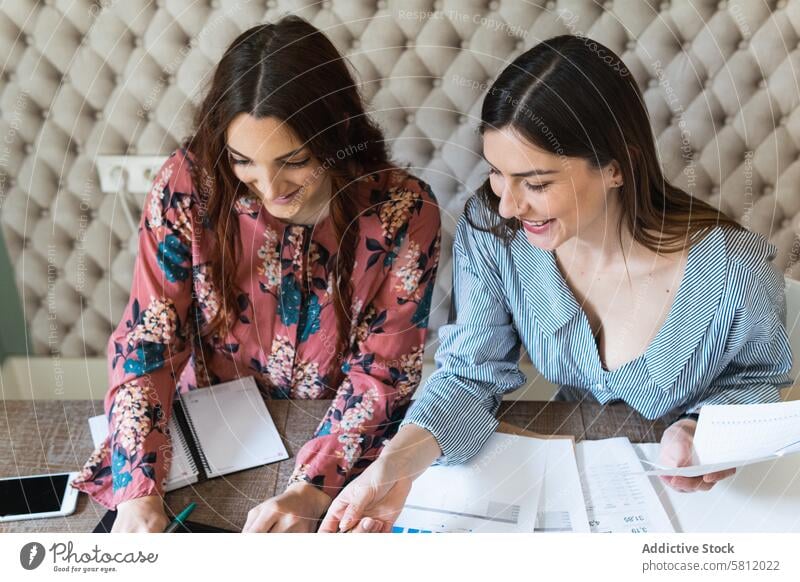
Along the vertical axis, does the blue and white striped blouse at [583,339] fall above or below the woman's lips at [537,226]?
→ below

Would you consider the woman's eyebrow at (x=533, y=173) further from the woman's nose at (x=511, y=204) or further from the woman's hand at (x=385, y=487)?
the woman's hand at (x=385, y=487)

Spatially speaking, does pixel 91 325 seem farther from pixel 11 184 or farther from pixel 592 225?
pixel 592 225

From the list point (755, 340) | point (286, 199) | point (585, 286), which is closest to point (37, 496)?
point (286, 199)

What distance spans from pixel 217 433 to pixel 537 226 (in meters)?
0.38

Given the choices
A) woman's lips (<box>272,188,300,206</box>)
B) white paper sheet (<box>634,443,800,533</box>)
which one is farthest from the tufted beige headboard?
white paper sheet (<box>634,443,800,533</box>)

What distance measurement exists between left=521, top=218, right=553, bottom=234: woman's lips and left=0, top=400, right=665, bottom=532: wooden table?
7.5 inches

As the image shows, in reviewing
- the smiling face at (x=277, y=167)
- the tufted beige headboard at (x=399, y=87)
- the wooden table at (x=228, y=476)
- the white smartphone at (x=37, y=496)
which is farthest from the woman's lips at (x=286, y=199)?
the white smartphone at (x=37, y=496)

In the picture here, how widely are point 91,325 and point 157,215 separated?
0.60ft

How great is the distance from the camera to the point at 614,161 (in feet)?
2.14

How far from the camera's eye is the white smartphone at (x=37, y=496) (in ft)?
2.13

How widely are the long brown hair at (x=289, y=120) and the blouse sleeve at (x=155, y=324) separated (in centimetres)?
3

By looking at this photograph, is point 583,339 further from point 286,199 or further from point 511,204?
point 286,199

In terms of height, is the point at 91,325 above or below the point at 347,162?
below
